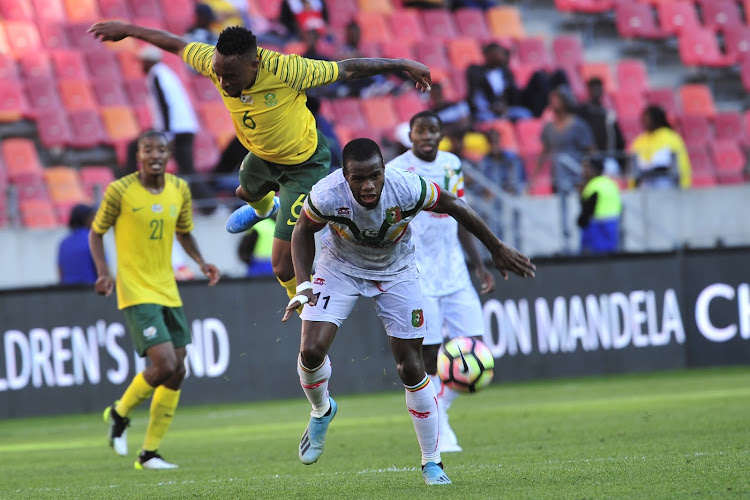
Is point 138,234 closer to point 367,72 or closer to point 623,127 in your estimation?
point 367,72

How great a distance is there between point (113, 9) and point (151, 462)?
12393 millimetres

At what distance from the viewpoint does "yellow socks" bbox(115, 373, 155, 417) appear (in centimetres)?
960

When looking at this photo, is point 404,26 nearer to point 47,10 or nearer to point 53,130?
point 47,10

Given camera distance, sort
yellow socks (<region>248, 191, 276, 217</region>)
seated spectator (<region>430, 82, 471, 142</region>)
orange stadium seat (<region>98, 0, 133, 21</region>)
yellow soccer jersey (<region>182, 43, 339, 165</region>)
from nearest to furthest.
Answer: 1. yellow soccer jersey (<region>182, 43, 339, 165</region>)
2. yellow socks (<region>248, 191, 276, 217</region>)
3. seated spectator (<region>430, 82, 471, 142</region>)
4. orange stadium seat (<region>98, 0, 133, 21</region>)

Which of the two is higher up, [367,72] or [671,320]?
[367,72]

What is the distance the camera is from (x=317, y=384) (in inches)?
298

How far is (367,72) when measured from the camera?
7719 mm

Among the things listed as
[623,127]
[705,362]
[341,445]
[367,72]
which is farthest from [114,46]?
[367,72]

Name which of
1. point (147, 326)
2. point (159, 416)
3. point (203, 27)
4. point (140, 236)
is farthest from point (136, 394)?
point (203, 27)

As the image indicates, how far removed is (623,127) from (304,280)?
1546 centimetres

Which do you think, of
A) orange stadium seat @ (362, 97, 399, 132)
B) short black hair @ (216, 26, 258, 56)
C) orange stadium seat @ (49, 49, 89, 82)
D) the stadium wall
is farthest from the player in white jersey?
orange stadium seat @ (362, 97, 399, 132)

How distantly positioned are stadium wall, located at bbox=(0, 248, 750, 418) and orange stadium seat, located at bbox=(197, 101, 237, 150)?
4908 millimetres

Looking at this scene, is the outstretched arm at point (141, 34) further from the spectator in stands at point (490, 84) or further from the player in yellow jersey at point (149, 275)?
the spectator in stands at point (490, 84)

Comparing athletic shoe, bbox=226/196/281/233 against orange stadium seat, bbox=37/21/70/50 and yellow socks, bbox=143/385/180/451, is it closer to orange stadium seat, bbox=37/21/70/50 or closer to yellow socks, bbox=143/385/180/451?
yellow socks, bbox=143/385/180/451
